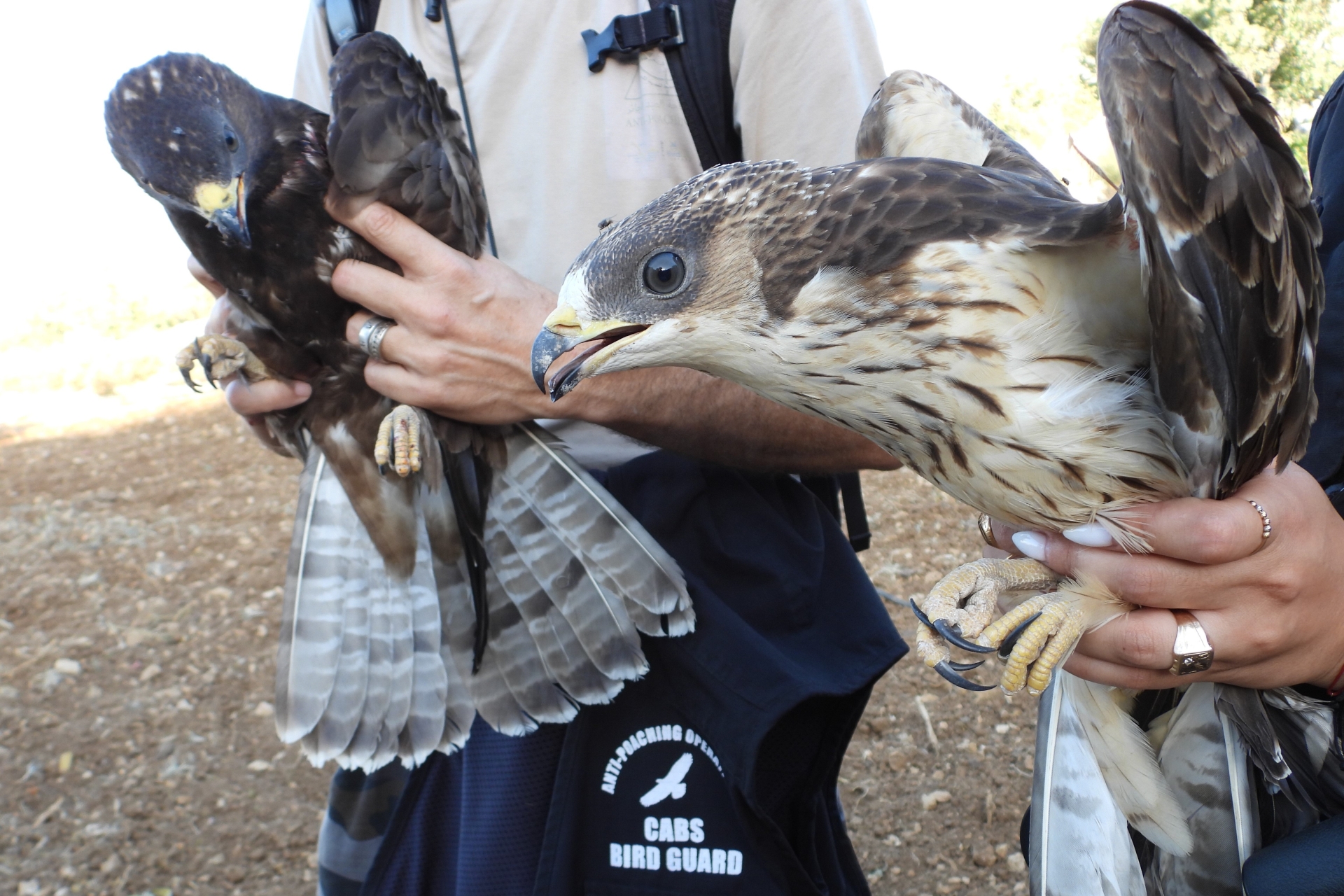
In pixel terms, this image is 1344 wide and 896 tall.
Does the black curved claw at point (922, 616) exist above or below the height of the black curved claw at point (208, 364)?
below

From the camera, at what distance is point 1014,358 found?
1609mm

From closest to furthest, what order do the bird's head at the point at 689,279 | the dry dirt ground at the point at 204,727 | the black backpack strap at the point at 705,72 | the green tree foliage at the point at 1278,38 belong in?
the bird's head at the point at 689,279
the black backpack strap at the point at 705,72
the dry dirt ground at the point at 204,727
the green tree foliage at the point at 1278,38

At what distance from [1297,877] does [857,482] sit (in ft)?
4.71

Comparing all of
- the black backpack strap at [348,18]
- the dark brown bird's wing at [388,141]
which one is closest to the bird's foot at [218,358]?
the dark brown bird's wing at [388,141]

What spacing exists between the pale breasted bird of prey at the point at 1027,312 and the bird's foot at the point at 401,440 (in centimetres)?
72

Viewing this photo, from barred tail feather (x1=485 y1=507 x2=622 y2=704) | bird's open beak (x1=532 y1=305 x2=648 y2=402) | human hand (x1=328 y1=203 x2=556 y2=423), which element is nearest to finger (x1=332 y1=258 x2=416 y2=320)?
human hand (x1=328 y1=203 x2=556 y2=423)

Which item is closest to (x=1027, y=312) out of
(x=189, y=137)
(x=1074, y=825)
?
(x=1074, y=825)

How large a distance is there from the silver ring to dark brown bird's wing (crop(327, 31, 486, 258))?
0.86 ft

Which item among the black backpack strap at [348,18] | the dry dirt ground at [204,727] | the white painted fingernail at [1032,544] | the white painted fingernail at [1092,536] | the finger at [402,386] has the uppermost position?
the black backpack strap at [348,18]

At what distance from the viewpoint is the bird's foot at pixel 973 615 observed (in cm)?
166

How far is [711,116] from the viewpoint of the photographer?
7.44 ft

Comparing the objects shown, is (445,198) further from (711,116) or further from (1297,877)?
(1297,877)

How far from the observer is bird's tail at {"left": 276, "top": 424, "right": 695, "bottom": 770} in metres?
2.34

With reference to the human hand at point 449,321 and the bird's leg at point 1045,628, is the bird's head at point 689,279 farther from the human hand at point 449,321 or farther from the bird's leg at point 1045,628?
the bird's leg at point 1045,628
